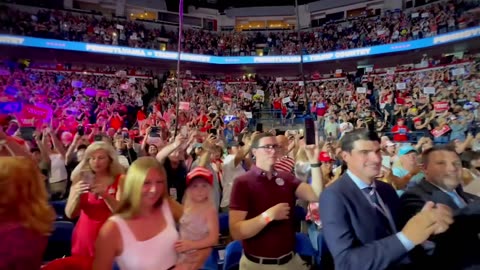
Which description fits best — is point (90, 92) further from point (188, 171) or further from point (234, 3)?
point (234, 3)

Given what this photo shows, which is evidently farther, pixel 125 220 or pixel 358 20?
pixel 358 20

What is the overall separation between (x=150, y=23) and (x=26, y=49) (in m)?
9.15

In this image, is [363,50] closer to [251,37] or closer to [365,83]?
[365,83]

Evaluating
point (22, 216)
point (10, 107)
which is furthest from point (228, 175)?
point (10, 107)

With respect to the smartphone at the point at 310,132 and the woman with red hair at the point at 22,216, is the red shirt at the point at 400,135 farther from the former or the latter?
the woman with red hair at the point at 22,216

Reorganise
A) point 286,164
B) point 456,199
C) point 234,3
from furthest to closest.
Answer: point 234,3, point 286,164, point 456,199

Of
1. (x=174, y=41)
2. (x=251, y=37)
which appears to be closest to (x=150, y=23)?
A: (x=174, y=41)

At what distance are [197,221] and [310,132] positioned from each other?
1504 millimetres

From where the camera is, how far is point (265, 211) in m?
2.63

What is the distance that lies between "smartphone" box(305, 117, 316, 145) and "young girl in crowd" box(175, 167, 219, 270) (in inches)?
45.4

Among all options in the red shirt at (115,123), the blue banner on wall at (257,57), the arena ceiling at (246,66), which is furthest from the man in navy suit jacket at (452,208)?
the arena ceiling at (246,66)

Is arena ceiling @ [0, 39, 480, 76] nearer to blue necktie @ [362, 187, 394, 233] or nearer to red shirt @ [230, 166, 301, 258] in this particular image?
red shirt @ [230, 166, 301, 258]

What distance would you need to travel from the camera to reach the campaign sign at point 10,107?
301 inches

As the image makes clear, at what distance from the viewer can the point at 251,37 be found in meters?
30.8
